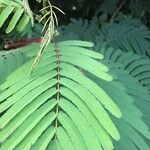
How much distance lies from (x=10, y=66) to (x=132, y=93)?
0.44m

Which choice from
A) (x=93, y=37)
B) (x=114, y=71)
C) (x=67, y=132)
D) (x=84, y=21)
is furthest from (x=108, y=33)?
(x=67, y=132)

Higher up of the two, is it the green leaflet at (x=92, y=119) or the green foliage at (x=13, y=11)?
the green foliage at (x=13, y=11)

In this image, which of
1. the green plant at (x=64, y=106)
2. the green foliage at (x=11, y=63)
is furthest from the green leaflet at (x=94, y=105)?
the green foliage at (x=11, y=63)

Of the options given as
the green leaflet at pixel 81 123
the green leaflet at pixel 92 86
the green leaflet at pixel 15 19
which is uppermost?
the green leaflet at pixel 15 19

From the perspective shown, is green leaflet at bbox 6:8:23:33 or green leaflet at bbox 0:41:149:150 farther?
green leaflet at bbox 6:8:23:33

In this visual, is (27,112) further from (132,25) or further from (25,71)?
(132,25)

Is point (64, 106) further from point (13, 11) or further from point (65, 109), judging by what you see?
point (13, 11)

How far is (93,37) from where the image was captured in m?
2.93

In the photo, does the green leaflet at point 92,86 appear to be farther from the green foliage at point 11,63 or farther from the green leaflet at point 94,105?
the green foliage at point 11,63

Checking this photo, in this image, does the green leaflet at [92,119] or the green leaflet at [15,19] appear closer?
the green leaflet at [92,119]

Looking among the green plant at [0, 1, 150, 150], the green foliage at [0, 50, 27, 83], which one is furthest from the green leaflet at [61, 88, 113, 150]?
the green foliage at [0, 50, 27, 83]

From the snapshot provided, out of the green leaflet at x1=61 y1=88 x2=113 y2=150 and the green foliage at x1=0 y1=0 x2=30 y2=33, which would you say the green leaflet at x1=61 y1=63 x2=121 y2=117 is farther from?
the green foliage at x1=0 y1=0 x2=30 y2=33

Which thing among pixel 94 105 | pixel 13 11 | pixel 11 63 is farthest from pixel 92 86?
pixel 13 11

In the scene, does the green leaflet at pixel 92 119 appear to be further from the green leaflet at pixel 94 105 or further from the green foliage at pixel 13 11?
the green foliage at pixel 13 11
